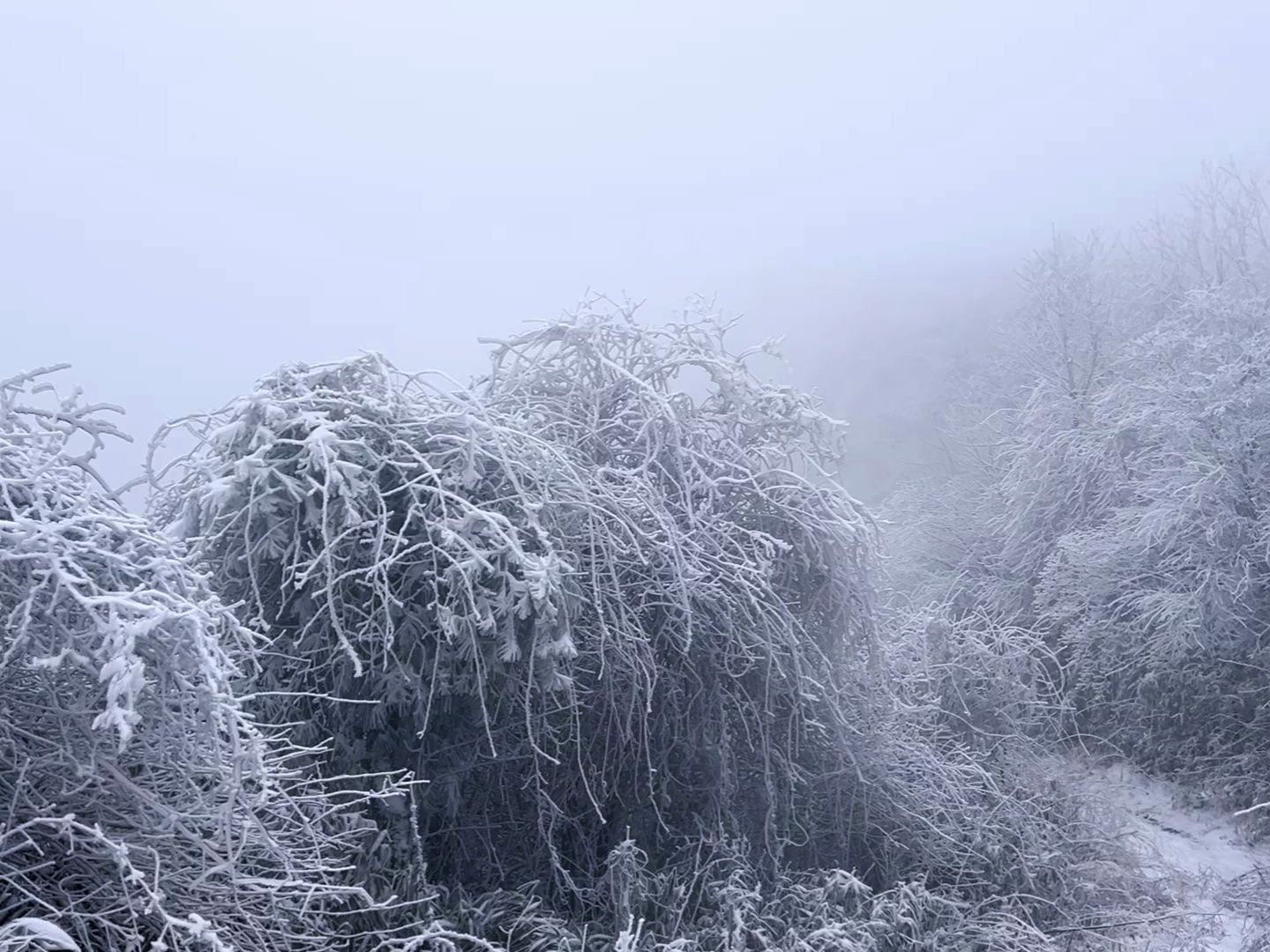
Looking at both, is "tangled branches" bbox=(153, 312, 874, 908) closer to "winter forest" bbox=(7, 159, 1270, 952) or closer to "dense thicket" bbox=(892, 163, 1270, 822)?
"winter forest" bbox=(7, 159, 1270, 952)

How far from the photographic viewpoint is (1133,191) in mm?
46219

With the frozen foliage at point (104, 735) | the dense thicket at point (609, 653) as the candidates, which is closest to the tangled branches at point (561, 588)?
the dense thicket at point (609, 653)

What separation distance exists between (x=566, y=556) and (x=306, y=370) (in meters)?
1.81

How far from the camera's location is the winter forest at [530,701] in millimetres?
3334

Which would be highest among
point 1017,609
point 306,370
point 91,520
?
point 306,370

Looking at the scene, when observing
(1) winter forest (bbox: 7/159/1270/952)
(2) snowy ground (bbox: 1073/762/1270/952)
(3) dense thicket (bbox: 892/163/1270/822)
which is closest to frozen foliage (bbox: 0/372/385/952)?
(1) winter forest (bbox: 7/159/1270/952)

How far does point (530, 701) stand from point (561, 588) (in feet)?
2.16

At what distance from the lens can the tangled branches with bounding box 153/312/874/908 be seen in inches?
205

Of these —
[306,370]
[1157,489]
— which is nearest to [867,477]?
[1157,489]

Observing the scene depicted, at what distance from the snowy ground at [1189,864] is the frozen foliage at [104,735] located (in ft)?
18.4

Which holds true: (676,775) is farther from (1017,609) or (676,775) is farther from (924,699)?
(1017,609)

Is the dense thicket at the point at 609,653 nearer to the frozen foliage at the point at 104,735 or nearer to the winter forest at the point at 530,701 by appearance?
the winter forest at the point at 530,701

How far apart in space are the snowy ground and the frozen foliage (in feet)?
18.4

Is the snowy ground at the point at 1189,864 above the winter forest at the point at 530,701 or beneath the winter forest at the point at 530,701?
beneath
